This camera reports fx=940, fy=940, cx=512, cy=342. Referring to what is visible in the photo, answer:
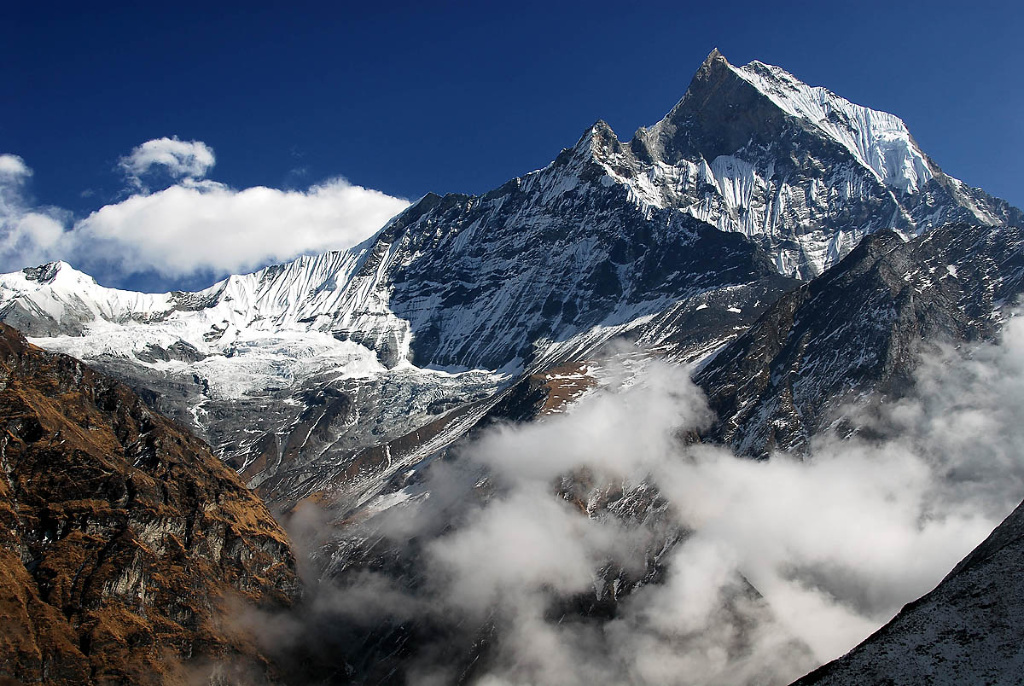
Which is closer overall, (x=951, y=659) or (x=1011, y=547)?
(x=951, y=659)

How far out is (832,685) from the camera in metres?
71.6

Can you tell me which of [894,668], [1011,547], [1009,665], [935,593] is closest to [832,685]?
[894,668]

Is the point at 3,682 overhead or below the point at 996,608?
overhead

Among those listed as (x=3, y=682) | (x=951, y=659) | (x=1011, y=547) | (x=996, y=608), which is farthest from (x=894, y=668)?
(x=3, y=682)

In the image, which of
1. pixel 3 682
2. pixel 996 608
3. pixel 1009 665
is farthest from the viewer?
pixel 3 682

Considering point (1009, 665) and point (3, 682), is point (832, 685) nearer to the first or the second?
point (1009, 665)

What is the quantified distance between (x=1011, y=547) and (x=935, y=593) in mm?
8287

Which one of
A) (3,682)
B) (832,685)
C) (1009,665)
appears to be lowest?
(1009,665)

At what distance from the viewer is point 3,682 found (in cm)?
19675

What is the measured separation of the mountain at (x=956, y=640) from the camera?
69.8 metres

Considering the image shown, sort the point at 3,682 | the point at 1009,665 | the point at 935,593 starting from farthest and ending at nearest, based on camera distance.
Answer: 1. the point at 3,682
2. the point at 935,593
3. the point at 1009,665

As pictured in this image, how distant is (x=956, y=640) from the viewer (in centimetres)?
7356

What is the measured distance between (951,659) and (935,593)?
12.3 m

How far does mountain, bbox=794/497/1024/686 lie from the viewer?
6981 cm
